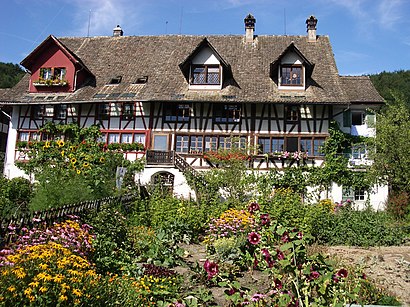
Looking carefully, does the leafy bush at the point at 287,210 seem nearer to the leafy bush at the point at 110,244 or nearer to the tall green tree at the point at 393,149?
the leafy bush at the point at 110,244

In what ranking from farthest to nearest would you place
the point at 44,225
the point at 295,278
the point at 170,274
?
the point at 44,225 < the point at 170,274 < the point at 295,278

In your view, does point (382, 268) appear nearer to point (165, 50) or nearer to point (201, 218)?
point (201, 218)

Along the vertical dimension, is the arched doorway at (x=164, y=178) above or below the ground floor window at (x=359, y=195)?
above

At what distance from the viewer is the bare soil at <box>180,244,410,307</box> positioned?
803 centimetres

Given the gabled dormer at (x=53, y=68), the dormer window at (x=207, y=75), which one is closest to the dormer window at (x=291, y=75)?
the dormer window at (x=207, y=75)

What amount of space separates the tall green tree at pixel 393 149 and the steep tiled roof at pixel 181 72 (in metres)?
3.69

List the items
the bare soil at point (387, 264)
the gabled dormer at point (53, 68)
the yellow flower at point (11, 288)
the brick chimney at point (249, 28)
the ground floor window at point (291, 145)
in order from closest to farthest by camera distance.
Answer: the yellow flower at point (11, 288) → the bare soil at point (387, 264) → the ground floor window at point (291, 145) → the gabled dormer at point (53, 68) → the brick chimney at point (249, 28)

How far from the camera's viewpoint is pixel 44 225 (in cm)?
875

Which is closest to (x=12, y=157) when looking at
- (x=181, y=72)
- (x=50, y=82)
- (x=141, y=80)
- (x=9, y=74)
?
(x=50, y=82)

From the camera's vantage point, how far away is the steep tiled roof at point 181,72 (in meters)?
23.3

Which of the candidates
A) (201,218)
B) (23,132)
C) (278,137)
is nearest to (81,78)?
(23,132)

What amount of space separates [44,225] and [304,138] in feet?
56.8

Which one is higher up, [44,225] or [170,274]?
[44,225]

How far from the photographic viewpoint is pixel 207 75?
2431 centimetres
